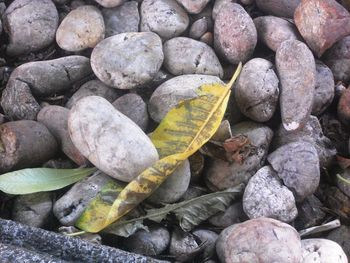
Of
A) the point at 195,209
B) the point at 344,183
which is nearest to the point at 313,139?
the point at 344,183

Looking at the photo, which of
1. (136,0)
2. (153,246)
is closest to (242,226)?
(153,246)

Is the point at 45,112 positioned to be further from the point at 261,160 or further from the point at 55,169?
the point at 261,160

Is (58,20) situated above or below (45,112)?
above

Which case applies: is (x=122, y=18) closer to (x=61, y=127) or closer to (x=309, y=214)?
(x=61, y=127)

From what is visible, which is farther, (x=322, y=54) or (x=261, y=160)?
(x=322, y=54)

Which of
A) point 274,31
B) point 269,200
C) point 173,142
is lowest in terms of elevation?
point 269,200

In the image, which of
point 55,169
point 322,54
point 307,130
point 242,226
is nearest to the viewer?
point 242,226

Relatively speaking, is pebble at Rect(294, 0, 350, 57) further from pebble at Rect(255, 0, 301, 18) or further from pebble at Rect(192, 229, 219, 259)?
pebble at Rect(192, 229, 219, 259)

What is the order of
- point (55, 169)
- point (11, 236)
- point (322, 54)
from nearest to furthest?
point (11, 236)
point (55, 169)
point (322, 54)
